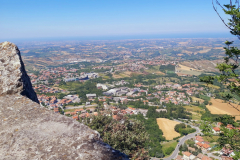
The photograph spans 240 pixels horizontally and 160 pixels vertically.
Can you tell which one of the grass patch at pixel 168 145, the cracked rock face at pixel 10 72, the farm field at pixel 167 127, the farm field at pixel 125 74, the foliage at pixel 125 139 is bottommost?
the farm field at pixel 167 127

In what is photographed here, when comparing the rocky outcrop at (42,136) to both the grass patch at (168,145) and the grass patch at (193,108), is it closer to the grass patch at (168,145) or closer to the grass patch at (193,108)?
the grass patch at (168,145)

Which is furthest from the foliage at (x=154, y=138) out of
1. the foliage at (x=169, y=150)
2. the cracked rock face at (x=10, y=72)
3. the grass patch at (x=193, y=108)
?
the cracked rock face at (x=10, y=72)

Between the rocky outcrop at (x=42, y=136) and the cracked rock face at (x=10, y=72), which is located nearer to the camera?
the rocky outcrop at (x=42, y=136)

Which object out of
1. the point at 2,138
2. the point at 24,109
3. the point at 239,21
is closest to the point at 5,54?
the point at 24,109

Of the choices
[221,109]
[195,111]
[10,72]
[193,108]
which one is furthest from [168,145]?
[10,72]

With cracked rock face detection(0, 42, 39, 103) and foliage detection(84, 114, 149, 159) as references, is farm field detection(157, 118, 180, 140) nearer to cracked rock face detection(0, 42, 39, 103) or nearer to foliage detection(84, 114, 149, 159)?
foliage detection(84, 114, 149, 159)

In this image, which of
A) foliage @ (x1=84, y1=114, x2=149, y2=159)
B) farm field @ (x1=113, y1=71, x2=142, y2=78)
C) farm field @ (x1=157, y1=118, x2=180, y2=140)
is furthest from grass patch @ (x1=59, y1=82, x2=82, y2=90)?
foliage @ (x1=84, y1=114, x2=149, y2=159)

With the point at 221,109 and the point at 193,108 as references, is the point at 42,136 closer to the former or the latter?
the point at 193,108
